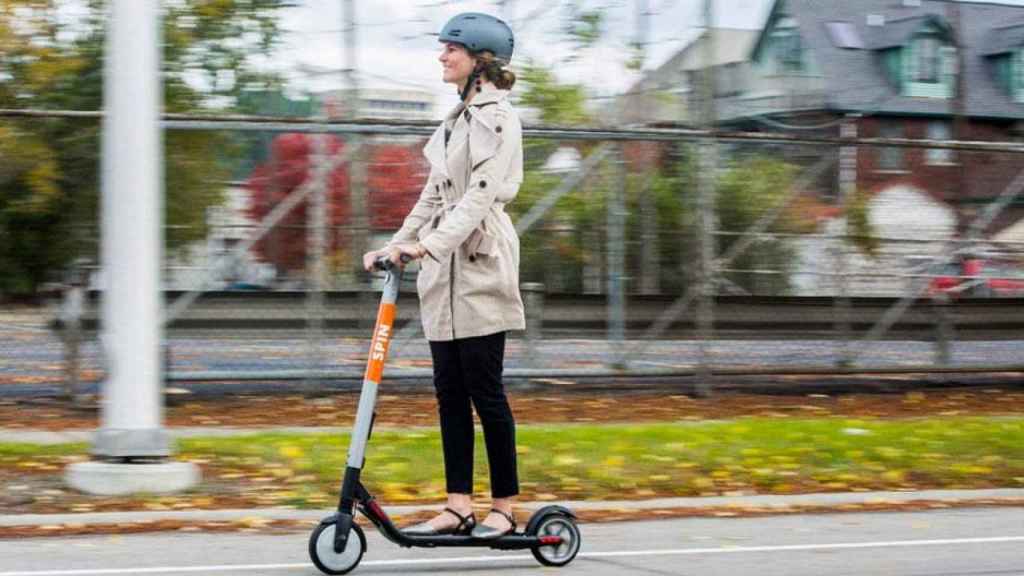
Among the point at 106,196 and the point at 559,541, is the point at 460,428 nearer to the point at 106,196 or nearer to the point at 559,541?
the point at 559,541

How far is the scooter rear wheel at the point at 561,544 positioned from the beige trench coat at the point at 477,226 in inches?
30.0

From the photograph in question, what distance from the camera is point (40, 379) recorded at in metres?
11.6

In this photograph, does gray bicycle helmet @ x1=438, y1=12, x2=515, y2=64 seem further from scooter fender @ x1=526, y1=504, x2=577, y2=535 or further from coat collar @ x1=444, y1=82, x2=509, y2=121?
scooter fender @ x1=526, y1=504, x2=577, y2=535

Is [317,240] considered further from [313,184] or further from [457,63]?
[457,63]

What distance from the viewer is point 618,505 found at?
826cm

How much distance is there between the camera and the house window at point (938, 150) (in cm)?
1384

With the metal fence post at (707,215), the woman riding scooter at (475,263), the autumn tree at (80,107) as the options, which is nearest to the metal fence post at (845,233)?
the metal fence post at (707,215)

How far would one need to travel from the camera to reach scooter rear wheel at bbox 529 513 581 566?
625cm

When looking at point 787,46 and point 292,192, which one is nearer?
point 292,192

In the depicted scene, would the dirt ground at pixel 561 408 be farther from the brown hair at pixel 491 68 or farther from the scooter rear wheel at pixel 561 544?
the brown hair at pixel 491 68

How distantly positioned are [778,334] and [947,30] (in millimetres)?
3417

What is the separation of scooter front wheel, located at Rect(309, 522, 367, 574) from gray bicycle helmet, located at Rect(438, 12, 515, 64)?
1.84 meters

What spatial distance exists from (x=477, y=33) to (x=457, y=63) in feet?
0.46

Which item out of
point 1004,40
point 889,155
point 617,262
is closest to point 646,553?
point 617,262
